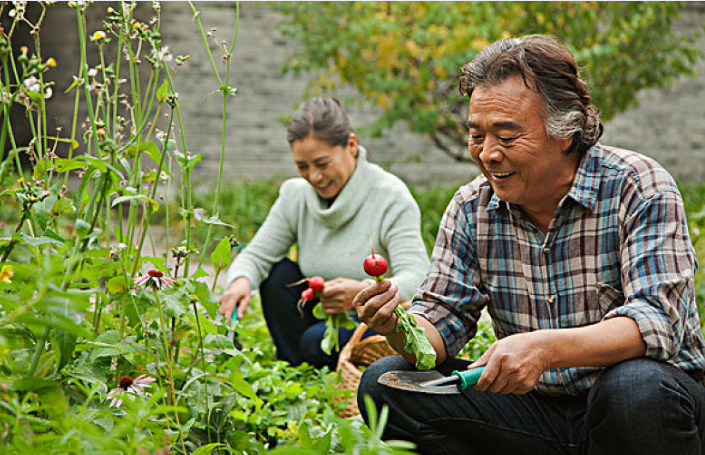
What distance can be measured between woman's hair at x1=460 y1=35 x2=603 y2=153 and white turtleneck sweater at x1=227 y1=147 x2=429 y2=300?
1126 mm

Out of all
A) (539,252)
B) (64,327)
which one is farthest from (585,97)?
(64,327)

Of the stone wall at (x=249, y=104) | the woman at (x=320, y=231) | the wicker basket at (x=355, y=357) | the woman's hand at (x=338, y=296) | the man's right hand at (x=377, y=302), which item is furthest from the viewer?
the stone wall at (x=249, y=104)

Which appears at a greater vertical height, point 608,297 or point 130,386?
point 608,297

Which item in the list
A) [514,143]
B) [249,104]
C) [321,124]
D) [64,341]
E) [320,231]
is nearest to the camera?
[64,341]

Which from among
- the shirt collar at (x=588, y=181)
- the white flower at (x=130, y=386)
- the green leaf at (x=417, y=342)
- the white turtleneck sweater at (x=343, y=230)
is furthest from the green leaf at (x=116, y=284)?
the white turtleneck sweater at (x=343, y=230)

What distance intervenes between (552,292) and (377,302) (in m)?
0.50

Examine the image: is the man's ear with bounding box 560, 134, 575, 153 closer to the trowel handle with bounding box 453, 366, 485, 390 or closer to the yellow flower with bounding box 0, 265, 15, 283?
the trowel handle with bounding box 453, 366, 485, 390

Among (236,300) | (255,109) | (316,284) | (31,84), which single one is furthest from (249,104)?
(31,84)

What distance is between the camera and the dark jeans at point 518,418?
5.61 ft

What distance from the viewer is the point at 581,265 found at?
1929 mm

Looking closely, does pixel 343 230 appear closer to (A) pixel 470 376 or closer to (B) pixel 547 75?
(B) pixel 547 75

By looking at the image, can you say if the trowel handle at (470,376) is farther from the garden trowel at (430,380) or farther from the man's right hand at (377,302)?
the man's right hand at (377,302)

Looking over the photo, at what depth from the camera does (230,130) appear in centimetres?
886

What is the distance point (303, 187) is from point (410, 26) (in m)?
3.58
